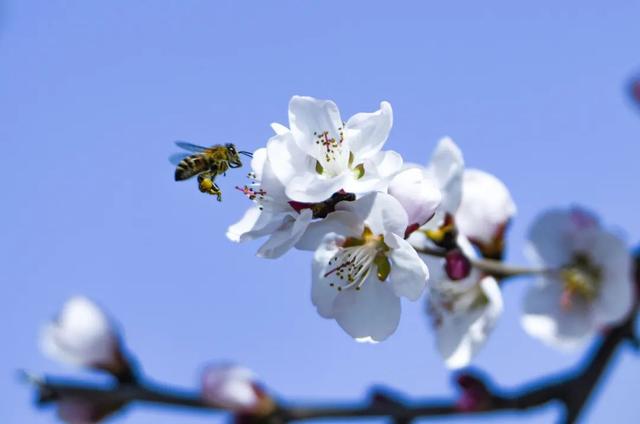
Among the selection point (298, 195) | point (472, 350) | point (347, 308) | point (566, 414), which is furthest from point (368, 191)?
point (566, 414)

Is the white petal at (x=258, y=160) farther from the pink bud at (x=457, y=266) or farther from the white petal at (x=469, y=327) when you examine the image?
the white petal at (x=469, y=327)

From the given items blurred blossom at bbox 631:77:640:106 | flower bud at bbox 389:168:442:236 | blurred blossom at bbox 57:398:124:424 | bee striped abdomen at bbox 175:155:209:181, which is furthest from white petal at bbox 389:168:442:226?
bee striped abdomen at bbox 175:155:209:181

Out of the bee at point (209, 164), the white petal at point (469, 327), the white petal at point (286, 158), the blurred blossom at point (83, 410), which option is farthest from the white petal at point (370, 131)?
the blurred blossom at point (83, 410)

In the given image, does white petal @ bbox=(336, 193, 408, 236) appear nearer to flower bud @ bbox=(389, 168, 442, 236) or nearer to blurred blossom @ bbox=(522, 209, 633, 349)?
flower bud @ bbox=(389, 168, 442, 236)

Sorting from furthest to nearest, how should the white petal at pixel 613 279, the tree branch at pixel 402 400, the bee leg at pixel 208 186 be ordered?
the bee leg at pixel 208 186
the white petal at pixel 613 279
the tree branch at pixel 402 400

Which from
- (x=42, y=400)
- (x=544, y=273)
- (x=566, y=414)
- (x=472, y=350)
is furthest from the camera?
(x=472, y=350)

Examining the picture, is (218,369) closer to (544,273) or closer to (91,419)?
(91,419)
